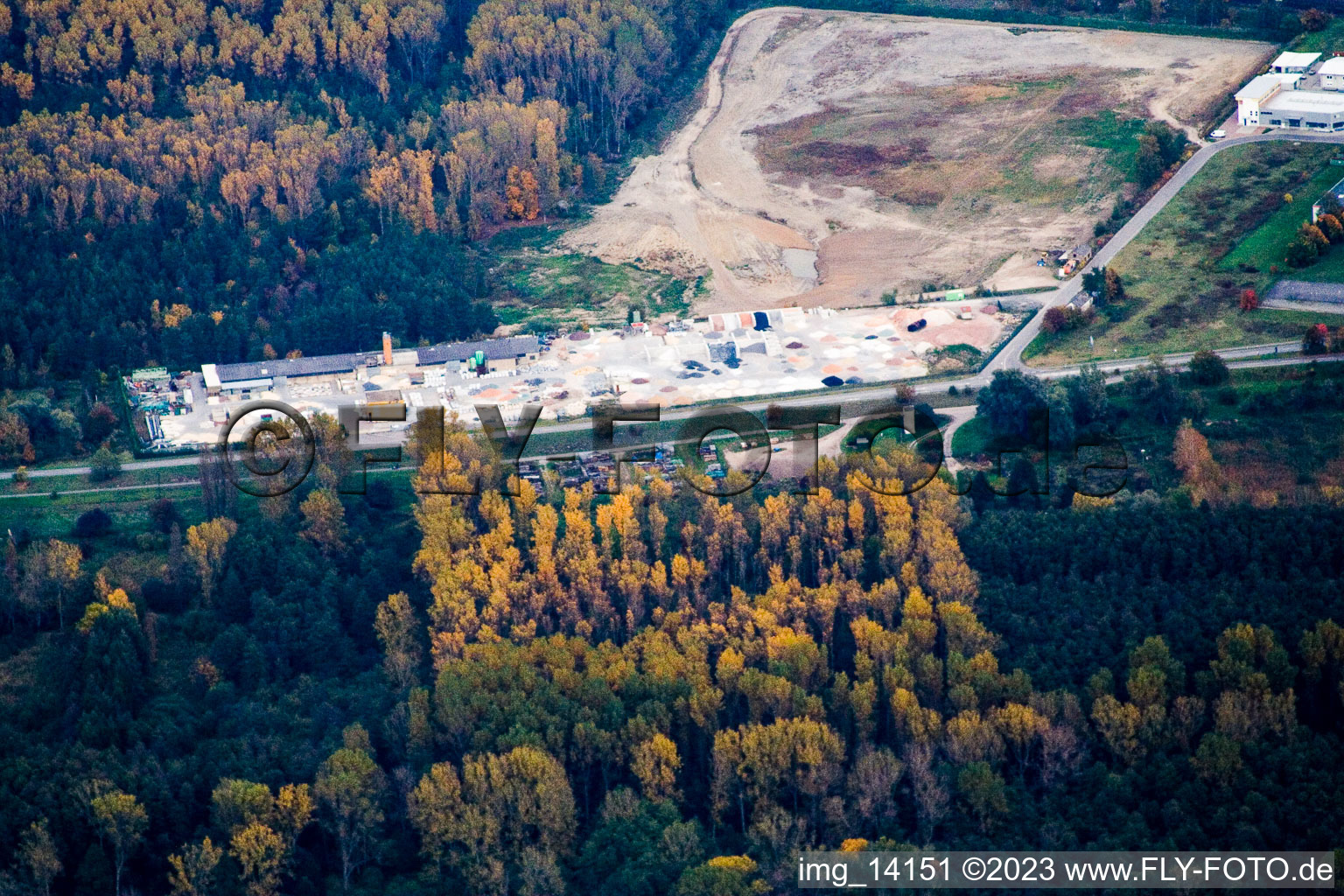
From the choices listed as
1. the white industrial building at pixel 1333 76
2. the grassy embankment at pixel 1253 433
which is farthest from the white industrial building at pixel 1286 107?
the grassy embankment at pixel 1253 433

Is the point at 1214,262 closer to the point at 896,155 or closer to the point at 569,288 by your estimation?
the point at 896,155

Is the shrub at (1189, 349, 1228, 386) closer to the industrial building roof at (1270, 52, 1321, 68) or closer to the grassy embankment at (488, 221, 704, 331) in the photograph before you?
the grassy embankment at (488, 221, 704, 331)

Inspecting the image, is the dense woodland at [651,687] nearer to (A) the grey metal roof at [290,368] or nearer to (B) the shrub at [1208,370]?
(B) the shrub at [1208,370]

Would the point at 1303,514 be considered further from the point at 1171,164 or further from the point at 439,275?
the point at 439,275

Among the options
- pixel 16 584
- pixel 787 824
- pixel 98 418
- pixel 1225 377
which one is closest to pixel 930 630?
pixel 787 824

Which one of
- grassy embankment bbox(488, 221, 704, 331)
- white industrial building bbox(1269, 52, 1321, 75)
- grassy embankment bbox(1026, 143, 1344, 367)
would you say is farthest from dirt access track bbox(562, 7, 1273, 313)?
grassy embankment bbox(1026, 143, 1344, 367)

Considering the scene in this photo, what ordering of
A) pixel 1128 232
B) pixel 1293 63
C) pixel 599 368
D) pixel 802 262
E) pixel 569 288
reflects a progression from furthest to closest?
1. pixel 1293 63
2. pixel 802 262
3. pixel 569 288
4. pixel 1128 232
5. pixel 599 368

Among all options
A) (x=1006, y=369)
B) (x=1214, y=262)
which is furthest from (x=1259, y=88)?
(x=1006, y=369)
